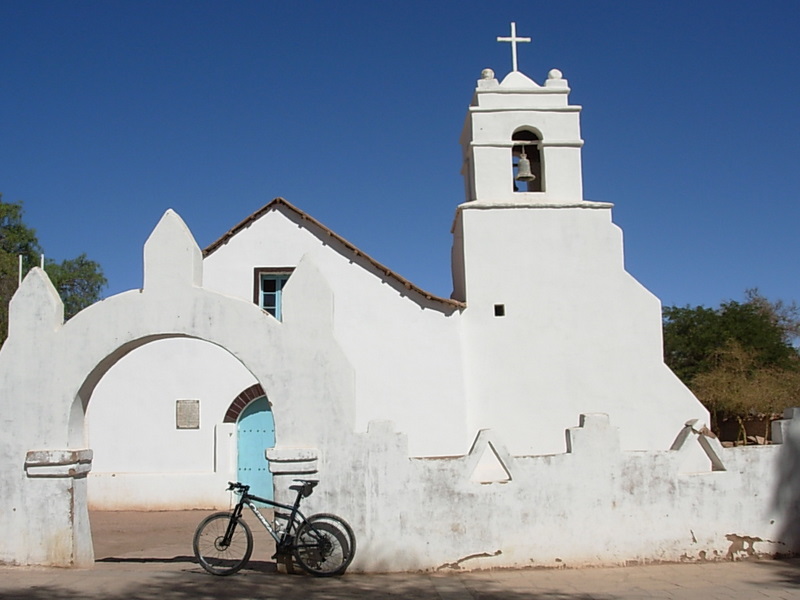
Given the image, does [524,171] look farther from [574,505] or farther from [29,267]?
[29,267]

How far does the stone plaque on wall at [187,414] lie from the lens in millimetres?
13602

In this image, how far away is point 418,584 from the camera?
689 centimetres

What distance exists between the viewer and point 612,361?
12906 millimetres

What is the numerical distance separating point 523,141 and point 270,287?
5.52 meters

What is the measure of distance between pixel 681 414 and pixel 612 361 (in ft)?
4.68

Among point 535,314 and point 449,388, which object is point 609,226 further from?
point 449,388

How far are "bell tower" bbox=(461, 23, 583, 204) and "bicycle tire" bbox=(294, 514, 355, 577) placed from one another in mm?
7799

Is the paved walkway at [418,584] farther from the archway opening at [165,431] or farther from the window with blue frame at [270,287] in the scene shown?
the window with blue frame at [270,287]

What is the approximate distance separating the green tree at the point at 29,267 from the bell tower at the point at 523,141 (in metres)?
19.8

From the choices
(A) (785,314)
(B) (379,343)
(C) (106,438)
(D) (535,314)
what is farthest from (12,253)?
(A) (785,314)

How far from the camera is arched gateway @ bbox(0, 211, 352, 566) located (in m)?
7.50

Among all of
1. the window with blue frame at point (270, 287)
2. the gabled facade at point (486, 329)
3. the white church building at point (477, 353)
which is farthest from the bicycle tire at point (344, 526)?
the window with blue frame at point (270, 287)

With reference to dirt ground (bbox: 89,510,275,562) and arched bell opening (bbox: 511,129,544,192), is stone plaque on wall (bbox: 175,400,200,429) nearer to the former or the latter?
dirt ground (bbox: 89,510,275,562)

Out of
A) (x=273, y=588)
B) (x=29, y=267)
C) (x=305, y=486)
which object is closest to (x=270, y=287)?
(x=305, y=486)
